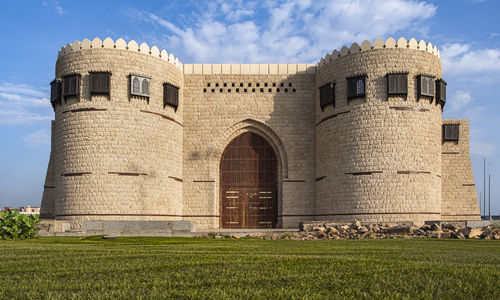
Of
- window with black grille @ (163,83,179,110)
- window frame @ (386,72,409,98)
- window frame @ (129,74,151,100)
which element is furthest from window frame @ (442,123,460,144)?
window frame @ (129,74,151,100)

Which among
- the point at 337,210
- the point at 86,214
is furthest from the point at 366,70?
the point at 86,214

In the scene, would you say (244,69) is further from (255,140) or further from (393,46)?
(393,46)

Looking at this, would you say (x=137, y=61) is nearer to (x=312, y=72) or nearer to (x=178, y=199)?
(x=178, y=199)

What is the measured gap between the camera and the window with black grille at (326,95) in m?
26.5

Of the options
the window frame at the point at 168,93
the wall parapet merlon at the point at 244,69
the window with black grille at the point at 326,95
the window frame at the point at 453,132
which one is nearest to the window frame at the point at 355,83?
the window with black grille at the point at 326,95

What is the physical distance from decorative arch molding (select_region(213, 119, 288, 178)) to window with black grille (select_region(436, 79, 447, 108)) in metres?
8.97

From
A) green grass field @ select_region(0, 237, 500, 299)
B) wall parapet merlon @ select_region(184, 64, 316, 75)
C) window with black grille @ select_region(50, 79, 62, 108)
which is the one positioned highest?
wall parapet merlon @ select_region(184, 64, 316, 75)

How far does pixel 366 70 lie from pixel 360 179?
5.71m

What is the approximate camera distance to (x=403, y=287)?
380 centimetres

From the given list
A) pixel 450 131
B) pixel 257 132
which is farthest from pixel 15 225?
pixel 450 131

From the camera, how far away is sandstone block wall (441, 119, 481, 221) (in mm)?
28734

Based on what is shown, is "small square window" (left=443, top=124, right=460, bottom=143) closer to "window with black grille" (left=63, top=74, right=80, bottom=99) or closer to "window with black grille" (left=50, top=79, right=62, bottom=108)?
"window with black grille" (left=63, top=74, right=80, bottom=99)

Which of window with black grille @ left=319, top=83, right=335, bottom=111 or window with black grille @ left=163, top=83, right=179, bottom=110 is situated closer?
window with black grille @ left=319, top=83, right=335, bottom=111

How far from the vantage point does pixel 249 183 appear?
29.4m
